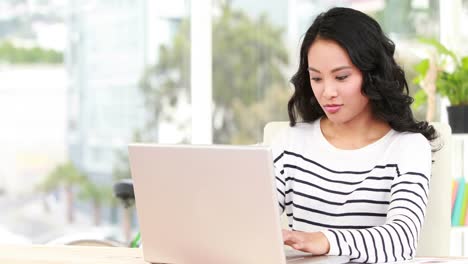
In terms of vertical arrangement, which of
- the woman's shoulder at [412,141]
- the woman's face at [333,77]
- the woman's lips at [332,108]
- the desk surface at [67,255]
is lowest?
the desk surface at [67,255]

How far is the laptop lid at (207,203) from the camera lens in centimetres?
156

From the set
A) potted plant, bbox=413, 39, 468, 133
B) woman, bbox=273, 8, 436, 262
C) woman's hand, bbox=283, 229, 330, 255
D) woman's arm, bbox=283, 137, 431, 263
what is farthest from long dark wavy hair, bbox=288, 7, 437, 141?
potted plant, bbox=413, 39, 468, 133

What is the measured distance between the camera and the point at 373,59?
6.77 ft

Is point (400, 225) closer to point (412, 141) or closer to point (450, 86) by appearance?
point (412, 141)

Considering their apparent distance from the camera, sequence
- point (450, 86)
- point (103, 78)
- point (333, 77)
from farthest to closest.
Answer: point (103, 78), point (450, 86), point (333, 77)

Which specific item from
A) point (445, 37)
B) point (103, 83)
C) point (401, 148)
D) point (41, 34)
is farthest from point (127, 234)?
point (401, 148)

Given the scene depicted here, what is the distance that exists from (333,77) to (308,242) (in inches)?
16.9

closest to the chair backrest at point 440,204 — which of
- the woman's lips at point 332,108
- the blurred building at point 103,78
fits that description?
the woman's lips at point 332,108

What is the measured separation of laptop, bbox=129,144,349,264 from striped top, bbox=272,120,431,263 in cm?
26

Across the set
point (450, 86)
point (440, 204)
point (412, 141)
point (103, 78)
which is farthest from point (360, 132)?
point (103, 78)

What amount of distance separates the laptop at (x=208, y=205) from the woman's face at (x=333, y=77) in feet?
1.30

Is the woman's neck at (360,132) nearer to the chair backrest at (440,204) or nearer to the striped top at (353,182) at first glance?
the striped top at (353,182)

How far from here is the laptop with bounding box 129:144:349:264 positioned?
61.5 inches

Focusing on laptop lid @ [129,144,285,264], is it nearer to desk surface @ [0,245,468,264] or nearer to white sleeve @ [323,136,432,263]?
desk surface @ [0,245,468,264]
